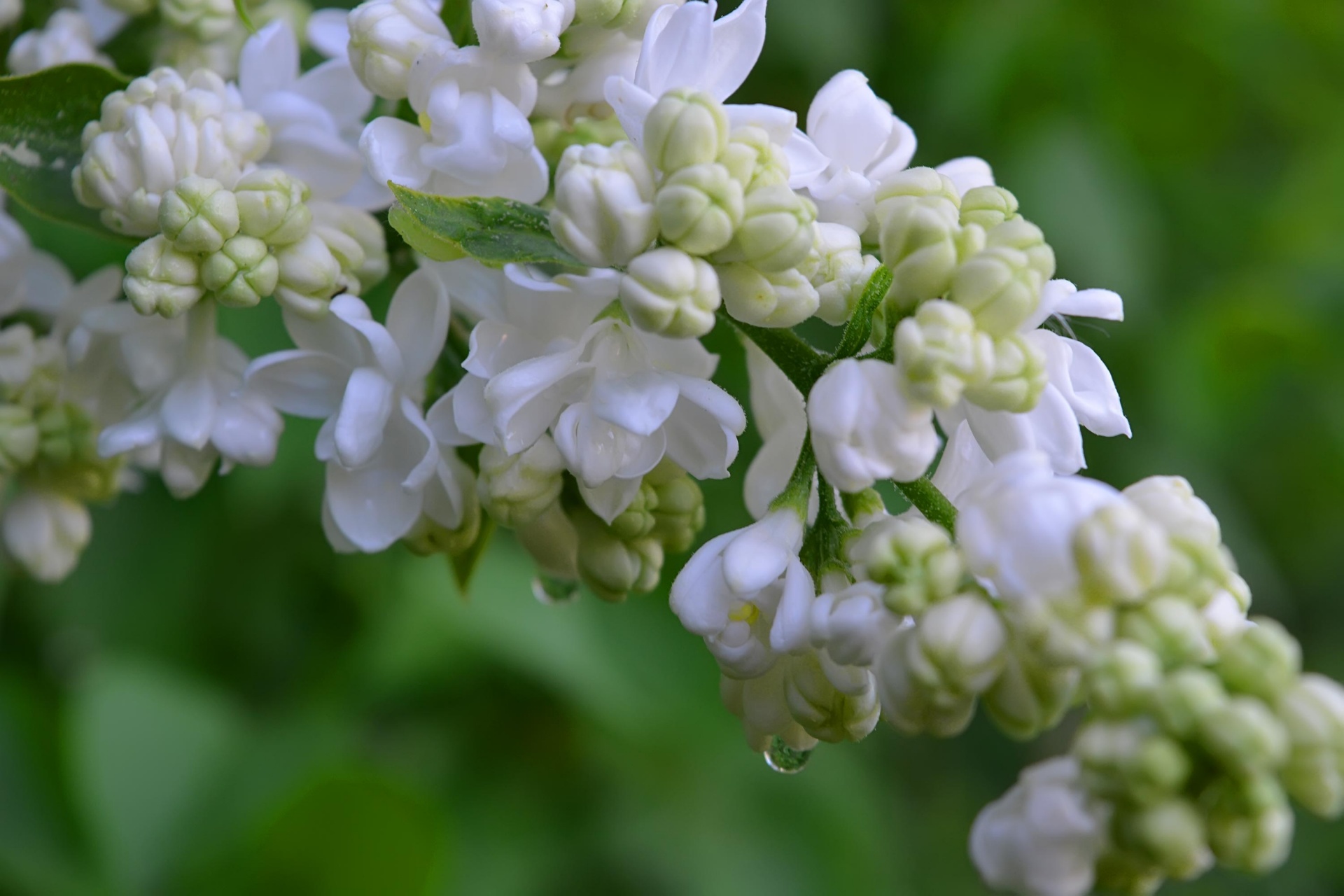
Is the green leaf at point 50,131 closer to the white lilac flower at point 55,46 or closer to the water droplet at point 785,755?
the white lilac flower at point 55,46

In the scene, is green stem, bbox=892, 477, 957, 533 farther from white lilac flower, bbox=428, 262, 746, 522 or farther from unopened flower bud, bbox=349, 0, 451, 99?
unopened flower bud, bbox=349, 0, 451, 99

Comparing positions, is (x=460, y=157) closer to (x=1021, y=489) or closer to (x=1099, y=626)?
(x=1021, y=489)

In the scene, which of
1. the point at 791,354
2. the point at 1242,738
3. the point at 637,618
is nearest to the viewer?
the point at 1242,738

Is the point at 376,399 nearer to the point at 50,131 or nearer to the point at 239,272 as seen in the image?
the point at 239,272

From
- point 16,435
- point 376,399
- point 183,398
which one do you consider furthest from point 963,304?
point 16,435

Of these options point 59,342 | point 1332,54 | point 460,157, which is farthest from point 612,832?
point 1332,54

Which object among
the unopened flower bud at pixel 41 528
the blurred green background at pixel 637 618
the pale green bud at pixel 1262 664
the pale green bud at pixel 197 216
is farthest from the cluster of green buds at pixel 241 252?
the blurred green background at pixel 637 618
